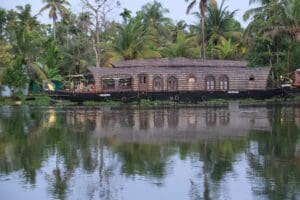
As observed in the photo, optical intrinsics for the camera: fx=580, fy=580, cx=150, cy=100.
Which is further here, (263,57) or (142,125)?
(263,57)

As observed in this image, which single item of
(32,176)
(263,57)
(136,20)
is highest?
(136,20)

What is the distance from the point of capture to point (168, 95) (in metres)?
40.4

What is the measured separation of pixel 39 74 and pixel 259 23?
17404 millimetres

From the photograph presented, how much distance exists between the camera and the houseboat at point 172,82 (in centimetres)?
4009

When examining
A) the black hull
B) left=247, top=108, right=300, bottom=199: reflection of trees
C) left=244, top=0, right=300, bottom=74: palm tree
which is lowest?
→ left=247, top=108, right=300, bottom=199: reflection of trees

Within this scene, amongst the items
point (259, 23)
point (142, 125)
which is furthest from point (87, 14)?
point (142, 125)

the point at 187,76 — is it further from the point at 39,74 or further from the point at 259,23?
the point at 39,74

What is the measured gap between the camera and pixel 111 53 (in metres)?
47.1

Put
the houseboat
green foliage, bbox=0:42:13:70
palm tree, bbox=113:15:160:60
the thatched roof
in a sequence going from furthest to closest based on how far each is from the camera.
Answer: palm tree, bbox=113:15:160:60 < green foliage, bbox=0:42:13:70 < the thatched roof < the houseboat

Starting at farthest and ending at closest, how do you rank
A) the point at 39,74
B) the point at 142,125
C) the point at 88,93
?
the point at 39,74
the point at 88,93
the point at 142,125

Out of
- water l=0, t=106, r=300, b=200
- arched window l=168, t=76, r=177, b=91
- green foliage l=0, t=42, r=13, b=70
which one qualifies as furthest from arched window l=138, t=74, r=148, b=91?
water l=0, t=106, r=300, b=200

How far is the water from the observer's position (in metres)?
8.93

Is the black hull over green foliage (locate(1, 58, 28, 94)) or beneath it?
beneath

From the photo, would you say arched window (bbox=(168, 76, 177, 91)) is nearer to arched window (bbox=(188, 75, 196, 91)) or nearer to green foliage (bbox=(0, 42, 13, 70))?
arched window (bbox=(188, 75, 196, 91))
